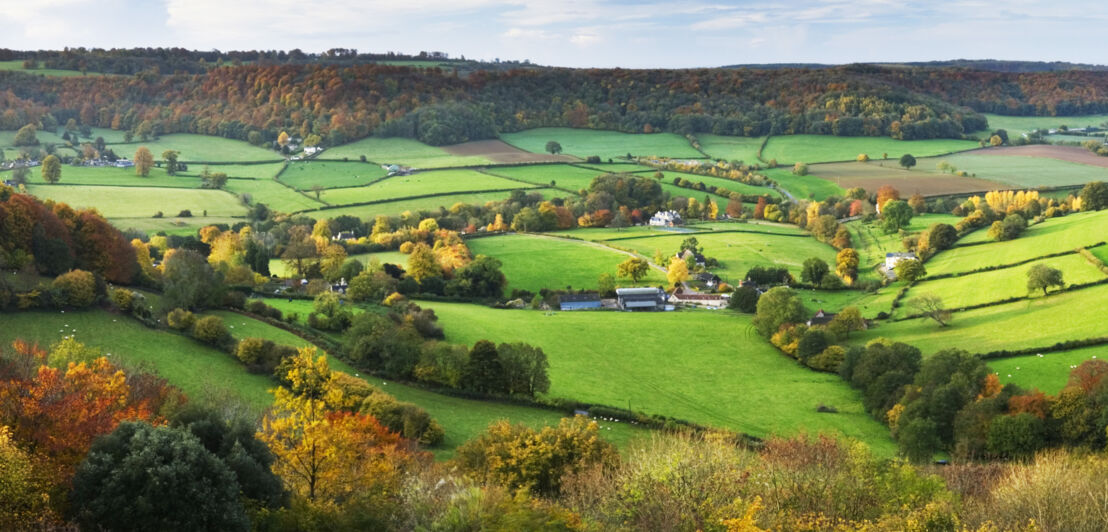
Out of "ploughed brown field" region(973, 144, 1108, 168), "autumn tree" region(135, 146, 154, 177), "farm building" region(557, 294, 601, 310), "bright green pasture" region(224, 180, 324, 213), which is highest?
"ploughed brown field" region(973, 144, 1108, 168)

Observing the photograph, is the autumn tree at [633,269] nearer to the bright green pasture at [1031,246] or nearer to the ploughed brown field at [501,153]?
the bright green pasture at [1031,246]

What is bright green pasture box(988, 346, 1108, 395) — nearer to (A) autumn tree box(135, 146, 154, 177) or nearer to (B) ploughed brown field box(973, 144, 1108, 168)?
(B) ploughed brown field box(973, 144, 1108, 168)

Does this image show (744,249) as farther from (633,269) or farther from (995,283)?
(995,283)

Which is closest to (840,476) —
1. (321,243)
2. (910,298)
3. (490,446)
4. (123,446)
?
(490,446)

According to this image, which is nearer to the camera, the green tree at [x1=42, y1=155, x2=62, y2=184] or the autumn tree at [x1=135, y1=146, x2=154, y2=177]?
the green tree at [x1=42, y1=155, x2=62, y2=184]

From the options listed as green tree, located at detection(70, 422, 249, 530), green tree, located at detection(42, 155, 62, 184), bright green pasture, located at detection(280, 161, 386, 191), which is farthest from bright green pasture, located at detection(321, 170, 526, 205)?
green tree, located at detection(70, 422, 249, 530)

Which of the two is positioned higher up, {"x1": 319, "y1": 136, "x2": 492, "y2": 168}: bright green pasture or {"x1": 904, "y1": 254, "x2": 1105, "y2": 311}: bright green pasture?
{"x1": 319, "y1": 136, "x2": 492, "y2": 168}: bright green pasture
